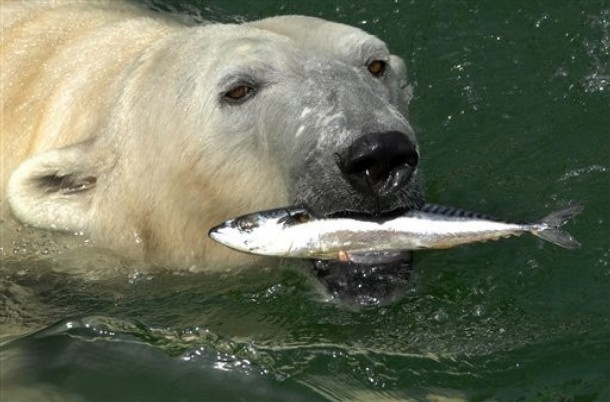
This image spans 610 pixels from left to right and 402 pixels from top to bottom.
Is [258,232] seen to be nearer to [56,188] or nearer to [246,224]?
[246,224]

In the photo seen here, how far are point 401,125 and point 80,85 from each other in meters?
1.52

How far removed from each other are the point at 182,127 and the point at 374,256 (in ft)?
2.99

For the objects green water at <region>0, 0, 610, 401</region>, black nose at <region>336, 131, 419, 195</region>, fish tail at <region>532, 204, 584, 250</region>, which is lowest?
green water at <region>0, 0, 610, 401</region>

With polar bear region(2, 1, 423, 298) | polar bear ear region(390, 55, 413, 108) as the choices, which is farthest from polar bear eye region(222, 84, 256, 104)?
polar bear ear region(390, 55, 413, 108)

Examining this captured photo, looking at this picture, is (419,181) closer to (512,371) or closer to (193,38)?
(512,371)

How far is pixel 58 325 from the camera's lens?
3715 millimetres

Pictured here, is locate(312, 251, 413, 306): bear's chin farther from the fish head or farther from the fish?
the fish head

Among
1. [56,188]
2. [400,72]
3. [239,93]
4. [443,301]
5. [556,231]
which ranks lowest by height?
[443,301]

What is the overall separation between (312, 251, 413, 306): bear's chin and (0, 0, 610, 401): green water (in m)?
0.16

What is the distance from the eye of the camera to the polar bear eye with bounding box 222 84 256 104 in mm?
3984

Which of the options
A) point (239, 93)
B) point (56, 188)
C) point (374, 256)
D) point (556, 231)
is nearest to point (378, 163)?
point (374, 256)

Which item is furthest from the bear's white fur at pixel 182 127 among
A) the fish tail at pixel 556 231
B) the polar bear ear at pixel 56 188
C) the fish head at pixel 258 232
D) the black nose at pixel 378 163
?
the fish tail at pixel 556 231

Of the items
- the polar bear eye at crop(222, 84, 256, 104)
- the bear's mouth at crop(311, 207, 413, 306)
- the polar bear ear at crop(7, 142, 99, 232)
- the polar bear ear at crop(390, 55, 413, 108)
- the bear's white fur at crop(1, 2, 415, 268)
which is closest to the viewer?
the bear's mouth at crop(311, 207, 413, 306)

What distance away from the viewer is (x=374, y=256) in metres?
3.65
